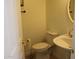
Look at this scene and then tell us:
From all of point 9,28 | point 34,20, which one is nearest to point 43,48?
point 34,20

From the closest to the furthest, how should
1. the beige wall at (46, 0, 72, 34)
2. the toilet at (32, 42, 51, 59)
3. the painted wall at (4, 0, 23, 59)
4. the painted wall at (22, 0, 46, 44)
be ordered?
the painted wall at (4, 0, 23, 59)
the beige wall at (46, 0, 72, 34)
the toilet at (32, 42, 51, 59)
the painted wall at (22, 0, 46, 44)

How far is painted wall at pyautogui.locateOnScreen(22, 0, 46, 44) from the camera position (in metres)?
3.51

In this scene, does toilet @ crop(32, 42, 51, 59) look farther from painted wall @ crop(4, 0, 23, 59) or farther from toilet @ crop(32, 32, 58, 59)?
painted wall @ crop(4, 0, 23, 59)

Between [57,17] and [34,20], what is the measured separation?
2.34ft

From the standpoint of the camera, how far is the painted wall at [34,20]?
11.5ft

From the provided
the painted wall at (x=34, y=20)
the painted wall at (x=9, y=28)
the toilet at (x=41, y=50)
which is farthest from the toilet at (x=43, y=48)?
the painted wall at (x=9, y=28)

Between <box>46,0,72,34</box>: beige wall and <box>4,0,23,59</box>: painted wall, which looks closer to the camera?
<box>4,0,23,59</box>: painted wall

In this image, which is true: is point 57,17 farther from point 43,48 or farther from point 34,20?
point 43,48

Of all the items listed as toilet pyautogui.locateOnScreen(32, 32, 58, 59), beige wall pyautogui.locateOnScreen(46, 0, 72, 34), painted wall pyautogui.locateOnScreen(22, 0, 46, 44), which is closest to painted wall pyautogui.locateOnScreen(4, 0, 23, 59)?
beige wall pyautogui.locateOnScreen(46, 0, 72, 34)

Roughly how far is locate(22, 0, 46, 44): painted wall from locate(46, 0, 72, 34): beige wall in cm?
18

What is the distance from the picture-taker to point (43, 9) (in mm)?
3760

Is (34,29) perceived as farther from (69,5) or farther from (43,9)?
(69,5)

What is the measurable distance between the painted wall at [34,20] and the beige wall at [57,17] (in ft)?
0.57
